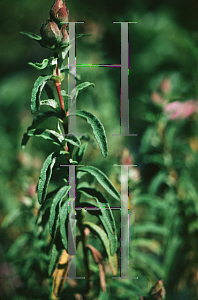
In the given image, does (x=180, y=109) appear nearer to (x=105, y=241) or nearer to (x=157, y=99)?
(x=157, y=99)

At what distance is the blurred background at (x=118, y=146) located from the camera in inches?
29.4

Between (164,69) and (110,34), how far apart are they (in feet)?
1.51

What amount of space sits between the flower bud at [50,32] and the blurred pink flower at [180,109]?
21.1 inches

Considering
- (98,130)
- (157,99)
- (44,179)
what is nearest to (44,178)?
(44,179)

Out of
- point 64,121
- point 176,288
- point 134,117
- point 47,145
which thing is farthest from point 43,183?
point 47,145

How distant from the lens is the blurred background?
748 mm

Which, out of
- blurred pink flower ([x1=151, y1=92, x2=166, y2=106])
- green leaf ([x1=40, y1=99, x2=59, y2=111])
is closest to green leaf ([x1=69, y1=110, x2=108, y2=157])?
green leaf ([x1=40, y1=99, x2=59, y2=111])

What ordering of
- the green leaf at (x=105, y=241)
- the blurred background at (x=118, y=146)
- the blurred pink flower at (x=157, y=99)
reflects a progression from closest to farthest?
the green leaf at (x=105, y=241), the blurred background at (x=118, y=146), the blurred pink flower at (x=157, y=99)

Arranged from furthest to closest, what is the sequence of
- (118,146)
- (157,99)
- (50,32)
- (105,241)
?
(118,146), (157,99), (105,241), (50,32)

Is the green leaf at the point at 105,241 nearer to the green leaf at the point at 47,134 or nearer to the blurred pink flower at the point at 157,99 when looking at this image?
the green leaf at the point at 47,134

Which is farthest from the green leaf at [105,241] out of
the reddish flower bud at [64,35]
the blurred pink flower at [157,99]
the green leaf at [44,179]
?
the blurred pink flower at [157,99]

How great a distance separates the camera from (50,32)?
0.40 m

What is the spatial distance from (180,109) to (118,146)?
10.0 inches

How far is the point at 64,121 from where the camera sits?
1.51 ft
